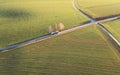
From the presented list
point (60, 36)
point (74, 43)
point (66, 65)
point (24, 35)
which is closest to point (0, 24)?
point (24, 35)

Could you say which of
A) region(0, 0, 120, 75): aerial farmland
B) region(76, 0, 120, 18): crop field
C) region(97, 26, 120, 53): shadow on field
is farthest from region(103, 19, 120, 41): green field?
region(76, 0, 120, 18): crop field

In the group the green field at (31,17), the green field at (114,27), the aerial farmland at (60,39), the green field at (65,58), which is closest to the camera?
the green field at (65,58)

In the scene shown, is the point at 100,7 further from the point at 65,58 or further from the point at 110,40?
the point at 65,58

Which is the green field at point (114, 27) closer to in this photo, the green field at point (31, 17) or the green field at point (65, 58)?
the green field at point (65, 58)

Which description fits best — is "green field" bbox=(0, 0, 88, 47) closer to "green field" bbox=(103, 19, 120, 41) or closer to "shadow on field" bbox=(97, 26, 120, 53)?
"green field" bbox=(103, 19, 120, 41)

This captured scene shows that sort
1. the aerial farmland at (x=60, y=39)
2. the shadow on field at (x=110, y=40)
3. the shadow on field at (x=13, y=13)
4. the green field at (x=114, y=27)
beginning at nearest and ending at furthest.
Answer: the aerial farmland at (x=60, y=39) < the shadow on field at (x=110, y=40) < the green field at (x=114, y=27) < the shadow on field at (x=13, y=13)

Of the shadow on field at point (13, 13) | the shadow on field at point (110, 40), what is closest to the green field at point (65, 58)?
the shadow on field at point (110, 40)

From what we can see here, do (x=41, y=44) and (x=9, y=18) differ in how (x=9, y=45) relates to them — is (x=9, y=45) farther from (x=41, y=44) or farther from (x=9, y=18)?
(x=9, y=18)

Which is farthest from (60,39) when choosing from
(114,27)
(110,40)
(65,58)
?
(114,27)
